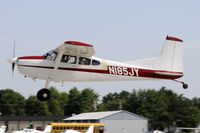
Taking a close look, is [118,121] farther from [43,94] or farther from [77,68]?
[77,68]

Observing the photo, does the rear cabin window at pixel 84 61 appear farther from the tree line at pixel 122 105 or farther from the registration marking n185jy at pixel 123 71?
the tree line at pixel 122 105

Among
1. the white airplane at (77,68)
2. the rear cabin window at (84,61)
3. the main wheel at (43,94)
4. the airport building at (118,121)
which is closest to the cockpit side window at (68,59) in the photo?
the white airplane at (77,68)

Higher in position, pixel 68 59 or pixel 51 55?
pixel 51 55

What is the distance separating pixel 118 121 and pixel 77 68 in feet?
136

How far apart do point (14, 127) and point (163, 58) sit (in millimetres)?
66511

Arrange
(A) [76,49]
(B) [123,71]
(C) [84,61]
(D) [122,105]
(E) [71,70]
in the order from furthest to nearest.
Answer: (D) [122,105], (B) [123,71], (E) [71,70], (C) [84,61], (A) [76,49]

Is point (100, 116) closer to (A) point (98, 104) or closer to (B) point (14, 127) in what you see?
(B) point (14, 127)

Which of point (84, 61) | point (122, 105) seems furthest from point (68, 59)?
point (122, 105)

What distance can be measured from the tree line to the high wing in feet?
263

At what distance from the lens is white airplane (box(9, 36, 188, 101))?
2469 cm

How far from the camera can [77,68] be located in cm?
2503

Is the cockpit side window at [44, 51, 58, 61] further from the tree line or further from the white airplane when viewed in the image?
the tree line

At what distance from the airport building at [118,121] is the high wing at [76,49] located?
129 feet

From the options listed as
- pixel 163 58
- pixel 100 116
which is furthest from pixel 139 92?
pixel 163 58
